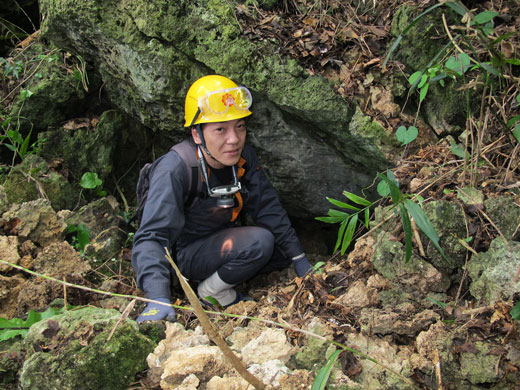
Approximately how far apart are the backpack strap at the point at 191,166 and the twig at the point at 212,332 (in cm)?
181

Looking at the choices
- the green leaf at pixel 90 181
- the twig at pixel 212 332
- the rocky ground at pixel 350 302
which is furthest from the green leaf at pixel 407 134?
the green leaf at pixel 90 181

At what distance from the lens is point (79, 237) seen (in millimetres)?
4043

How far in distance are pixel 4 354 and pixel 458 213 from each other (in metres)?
2.60

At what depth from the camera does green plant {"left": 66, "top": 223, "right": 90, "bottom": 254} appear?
4.02m

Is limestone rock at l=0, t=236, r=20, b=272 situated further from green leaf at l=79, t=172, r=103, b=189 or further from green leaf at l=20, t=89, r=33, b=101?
green leaf at l=20, t=89, r=33, b=101

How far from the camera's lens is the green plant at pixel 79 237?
13.2 feet

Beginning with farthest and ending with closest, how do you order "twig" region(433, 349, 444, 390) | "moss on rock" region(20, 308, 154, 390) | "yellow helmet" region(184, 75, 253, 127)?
"yellow helmet" region(184, 75, 253, 127), "moss on rock" region(20, 308, 154, 390), "twig" region(433, 349, 444, 390)

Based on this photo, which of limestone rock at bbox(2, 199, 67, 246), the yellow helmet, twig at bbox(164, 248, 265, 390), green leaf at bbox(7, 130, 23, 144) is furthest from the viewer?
green leaf at bbox(7, 130, 23, 144)

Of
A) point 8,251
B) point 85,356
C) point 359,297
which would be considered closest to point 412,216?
point 359,297

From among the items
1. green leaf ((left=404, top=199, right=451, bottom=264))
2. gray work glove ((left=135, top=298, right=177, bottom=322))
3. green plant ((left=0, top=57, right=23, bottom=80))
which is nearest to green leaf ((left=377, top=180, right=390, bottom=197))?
green leaf ((left=404, top=199, right=451, bottom=264))

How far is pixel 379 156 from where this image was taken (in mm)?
3795

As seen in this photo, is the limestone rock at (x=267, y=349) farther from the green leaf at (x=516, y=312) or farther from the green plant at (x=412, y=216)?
the green leaf at (x=516, y=312)

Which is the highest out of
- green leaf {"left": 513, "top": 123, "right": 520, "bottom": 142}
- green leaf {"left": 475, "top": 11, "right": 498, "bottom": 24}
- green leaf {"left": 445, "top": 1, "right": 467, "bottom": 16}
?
green leaf {"left": 445, "top": 1, "right": 467, "bottom": 16}

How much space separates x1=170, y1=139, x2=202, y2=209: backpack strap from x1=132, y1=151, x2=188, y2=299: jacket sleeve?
1.6 inches
